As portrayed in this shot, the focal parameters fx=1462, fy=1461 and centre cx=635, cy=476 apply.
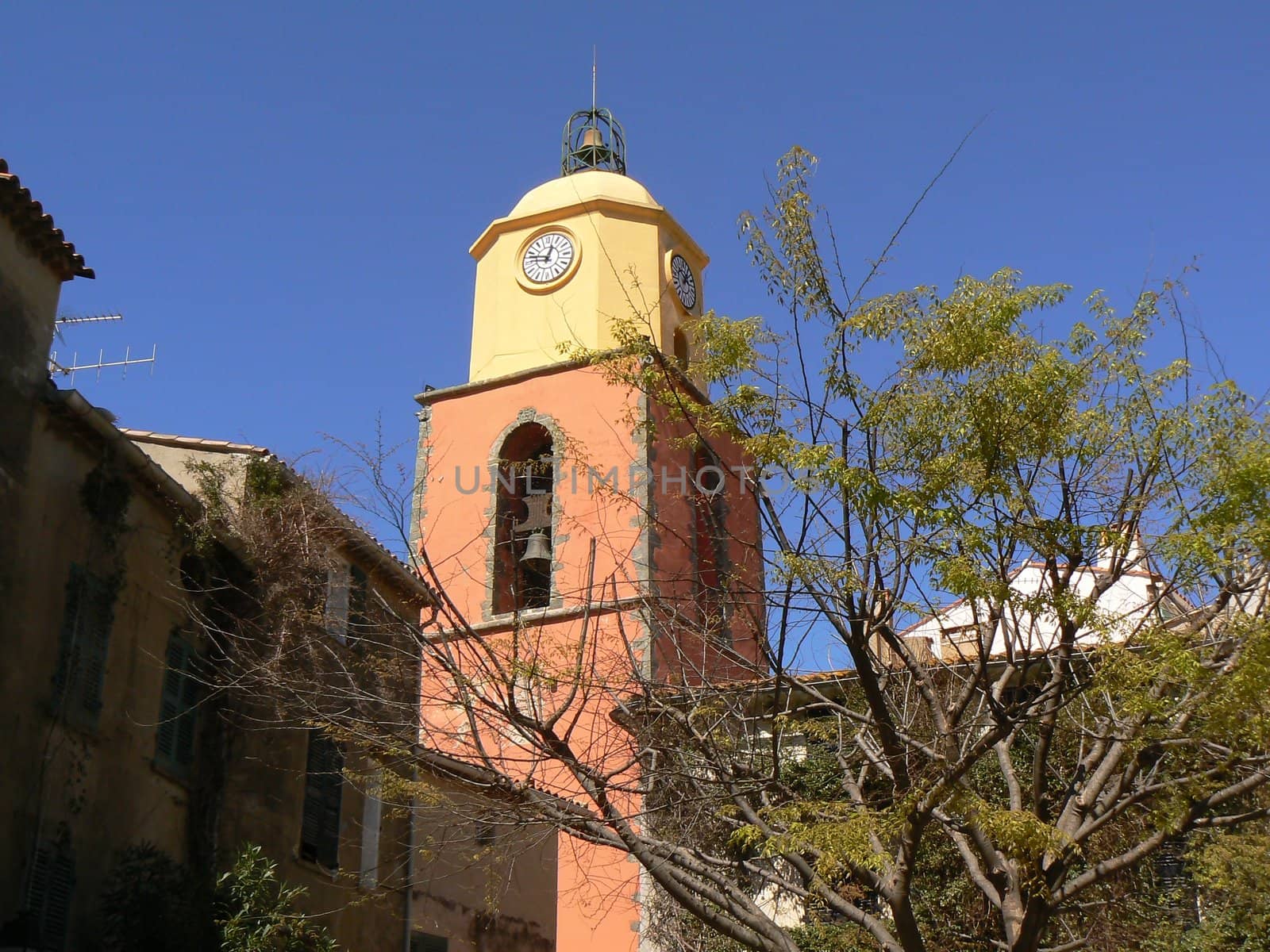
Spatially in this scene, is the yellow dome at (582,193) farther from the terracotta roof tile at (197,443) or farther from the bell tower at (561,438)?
the terracotta roof tile at (197,443)

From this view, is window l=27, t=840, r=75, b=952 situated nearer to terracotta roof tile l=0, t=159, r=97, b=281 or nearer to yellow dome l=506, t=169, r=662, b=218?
terracotta roof tile l=0, t=159, r=97, b=281

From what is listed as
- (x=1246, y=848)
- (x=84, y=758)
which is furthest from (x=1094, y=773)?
(x=84, y=758)

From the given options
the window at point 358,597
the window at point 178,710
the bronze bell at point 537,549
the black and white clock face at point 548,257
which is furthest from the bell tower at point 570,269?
the window at point 178,710

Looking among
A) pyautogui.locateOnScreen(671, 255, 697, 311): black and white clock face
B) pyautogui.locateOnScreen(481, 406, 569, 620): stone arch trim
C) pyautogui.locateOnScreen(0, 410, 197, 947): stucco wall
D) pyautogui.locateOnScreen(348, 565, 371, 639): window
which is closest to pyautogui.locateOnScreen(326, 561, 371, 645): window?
pyautogui.locateOnScreen(348, 565, 371, 639): window

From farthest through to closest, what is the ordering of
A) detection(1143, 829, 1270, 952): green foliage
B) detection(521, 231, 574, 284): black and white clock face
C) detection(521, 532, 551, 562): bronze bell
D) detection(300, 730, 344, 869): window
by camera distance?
detection(521, 231, 574, 284): black and white clock face, detection(521, 532, 551, 562): bronze bell, detection(300, 730, 344, 869): window, detection(1143, 829, 1270, 952): green foliage

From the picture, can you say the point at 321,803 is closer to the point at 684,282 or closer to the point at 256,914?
the point at 256,914

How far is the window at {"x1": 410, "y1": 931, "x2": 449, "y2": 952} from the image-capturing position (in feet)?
51.7

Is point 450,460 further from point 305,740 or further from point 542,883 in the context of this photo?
point 305,740

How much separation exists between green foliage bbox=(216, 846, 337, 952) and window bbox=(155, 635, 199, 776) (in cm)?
98

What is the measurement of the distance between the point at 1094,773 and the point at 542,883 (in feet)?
35.7

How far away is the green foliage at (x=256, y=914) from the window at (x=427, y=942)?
144 inches

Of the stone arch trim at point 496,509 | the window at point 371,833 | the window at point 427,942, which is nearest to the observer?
the window at point 371,833

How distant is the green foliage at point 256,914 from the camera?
37.2ft

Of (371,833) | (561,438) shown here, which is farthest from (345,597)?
(561,438)
